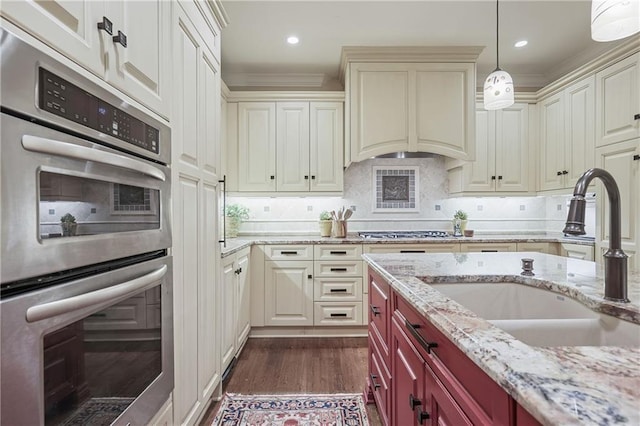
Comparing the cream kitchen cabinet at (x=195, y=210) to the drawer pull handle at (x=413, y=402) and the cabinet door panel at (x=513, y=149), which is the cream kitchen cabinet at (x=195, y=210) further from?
the cabinet door panel at (x=513, y=149)

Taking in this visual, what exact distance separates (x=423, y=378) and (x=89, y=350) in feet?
3.13

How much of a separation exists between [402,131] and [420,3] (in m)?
1.09

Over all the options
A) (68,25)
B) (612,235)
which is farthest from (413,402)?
(68,25)

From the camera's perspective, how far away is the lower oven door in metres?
0.62

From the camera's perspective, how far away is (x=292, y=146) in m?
3.42

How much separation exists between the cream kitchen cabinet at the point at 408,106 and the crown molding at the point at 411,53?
48mm

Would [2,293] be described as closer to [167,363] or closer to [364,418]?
[167,363]

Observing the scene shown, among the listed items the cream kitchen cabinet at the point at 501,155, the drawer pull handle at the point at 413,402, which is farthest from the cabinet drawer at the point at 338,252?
the drawer pull handle at the point at 413,402

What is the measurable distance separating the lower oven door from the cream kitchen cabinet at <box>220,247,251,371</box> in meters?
0.97

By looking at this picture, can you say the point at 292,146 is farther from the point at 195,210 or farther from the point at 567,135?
the point at 567,135

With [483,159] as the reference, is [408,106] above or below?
above

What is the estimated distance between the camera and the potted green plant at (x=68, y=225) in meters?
0.74

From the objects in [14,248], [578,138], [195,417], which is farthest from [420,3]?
[195,417]

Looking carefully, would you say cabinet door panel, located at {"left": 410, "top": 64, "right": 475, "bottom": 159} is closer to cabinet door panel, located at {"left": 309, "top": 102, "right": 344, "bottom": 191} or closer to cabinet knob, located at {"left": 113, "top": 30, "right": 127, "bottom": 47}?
cabinet door panel, located at {"left": 309, "top": 102, "right": 344, "bottom": 191}
